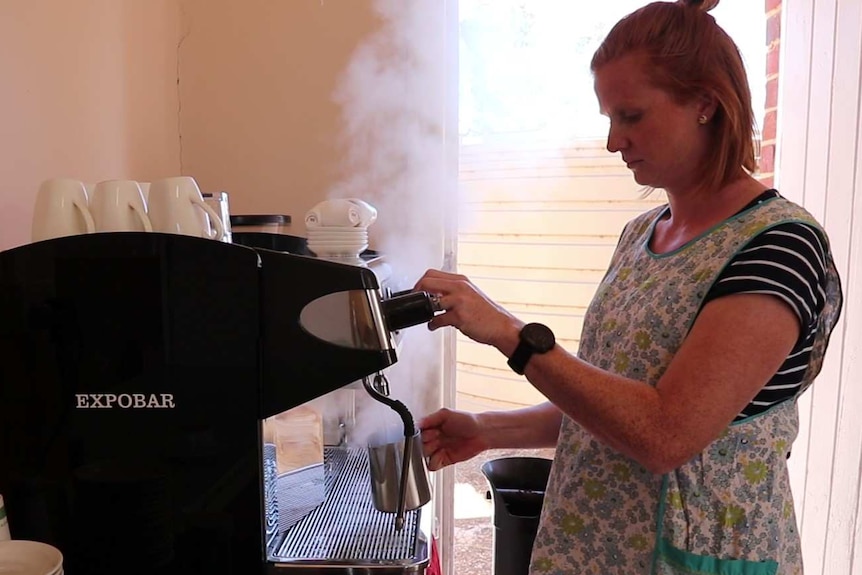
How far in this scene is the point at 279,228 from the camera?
127 cm

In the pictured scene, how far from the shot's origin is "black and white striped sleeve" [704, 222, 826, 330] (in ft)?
2.44

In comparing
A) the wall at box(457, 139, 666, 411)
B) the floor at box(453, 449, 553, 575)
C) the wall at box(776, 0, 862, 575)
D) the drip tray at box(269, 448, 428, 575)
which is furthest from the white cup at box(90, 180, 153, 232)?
the wall at box(457, 139, 666, 411)

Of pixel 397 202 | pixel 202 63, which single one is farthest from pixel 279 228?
pixel 202 63

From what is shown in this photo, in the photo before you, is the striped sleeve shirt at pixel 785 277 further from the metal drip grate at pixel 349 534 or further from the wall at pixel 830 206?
the wall at pixel 830 206

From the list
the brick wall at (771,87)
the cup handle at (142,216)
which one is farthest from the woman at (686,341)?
the brick wall at (771,87)

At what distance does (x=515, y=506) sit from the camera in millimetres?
1708

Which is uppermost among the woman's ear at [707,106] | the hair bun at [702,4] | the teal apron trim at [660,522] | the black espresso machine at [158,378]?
the hair bun at [702,4]

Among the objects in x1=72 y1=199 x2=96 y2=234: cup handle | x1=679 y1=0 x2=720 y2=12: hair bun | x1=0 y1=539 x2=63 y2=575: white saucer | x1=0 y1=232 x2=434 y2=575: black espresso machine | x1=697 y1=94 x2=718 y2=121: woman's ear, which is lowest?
x1=0 y1=539 x2=63 y2=575: white saucer

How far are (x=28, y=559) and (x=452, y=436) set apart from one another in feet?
2.17

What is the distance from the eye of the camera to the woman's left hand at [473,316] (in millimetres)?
820

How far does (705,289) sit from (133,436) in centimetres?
66

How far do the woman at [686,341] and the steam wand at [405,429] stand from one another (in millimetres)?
110

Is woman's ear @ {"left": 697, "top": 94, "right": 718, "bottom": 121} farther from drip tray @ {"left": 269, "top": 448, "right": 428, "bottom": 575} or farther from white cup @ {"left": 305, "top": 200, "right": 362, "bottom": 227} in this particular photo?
drip tray @ {"left": 269, "top": 448, "right": 428, "bottom": 575}

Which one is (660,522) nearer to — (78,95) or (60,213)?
(60,213)
